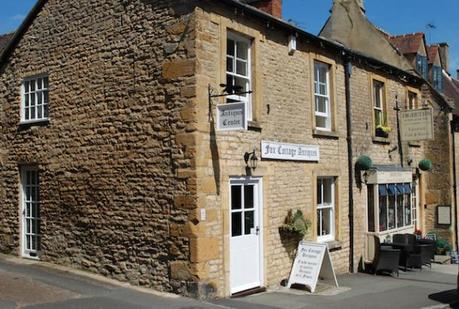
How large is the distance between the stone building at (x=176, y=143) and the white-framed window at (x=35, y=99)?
5 centimetres

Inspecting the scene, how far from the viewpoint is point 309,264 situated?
478 inches

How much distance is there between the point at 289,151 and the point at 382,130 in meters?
5.44

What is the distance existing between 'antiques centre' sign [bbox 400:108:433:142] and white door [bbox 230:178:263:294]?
26.5 feet

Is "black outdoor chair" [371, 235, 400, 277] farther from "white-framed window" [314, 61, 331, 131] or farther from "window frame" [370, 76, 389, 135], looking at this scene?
"window frame" [370, 76, 389, 135]

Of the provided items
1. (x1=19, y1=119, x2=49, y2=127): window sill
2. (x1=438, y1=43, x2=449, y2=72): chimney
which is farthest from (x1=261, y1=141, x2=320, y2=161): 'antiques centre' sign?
(x1=438, y1=43, x2=449, y2=72): chimney

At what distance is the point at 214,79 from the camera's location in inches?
419

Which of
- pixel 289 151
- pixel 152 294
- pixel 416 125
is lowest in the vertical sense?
pixel 152 294

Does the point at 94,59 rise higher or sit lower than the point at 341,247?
higher

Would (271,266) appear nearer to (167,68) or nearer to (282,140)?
(282,140)

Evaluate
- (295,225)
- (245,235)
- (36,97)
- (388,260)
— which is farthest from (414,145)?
(36,97)

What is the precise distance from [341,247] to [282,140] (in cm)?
382

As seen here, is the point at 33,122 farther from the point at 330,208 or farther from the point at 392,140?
the point at 392,140

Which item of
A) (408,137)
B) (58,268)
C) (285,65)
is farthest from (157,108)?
(408,137)

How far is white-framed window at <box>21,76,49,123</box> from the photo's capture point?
13.6 m
